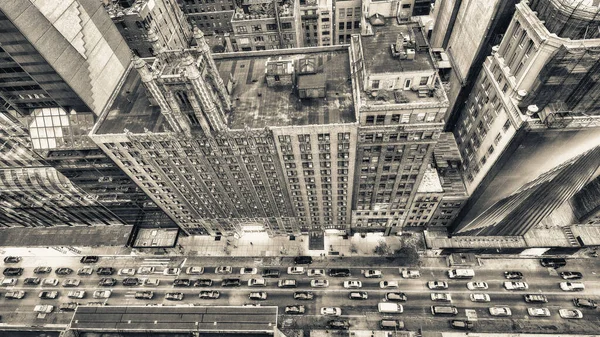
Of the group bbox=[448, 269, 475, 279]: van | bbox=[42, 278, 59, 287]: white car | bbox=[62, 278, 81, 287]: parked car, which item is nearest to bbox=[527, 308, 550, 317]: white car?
bbox=[448, 269, 475, 279]: van

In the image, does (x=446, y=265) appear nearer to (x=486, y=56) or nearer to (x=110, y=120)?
(x=486, y=56)

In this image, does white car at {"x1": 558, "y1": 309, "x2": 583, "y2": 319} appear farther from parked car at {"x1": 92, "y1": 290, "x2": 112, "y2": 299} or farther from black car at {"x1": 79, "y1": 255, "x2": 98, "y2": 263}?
black car at {"x1": 79, "y1": 255, "x2": 98, "y2": 263}

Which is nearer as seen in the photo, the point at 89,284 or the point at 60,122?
the point at 60,122

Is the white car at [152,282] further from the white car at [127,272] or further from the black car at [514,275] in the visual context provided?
the black car at [514,275]

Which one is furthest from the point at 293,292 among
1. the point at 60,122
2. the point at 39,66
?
the point at 39,66

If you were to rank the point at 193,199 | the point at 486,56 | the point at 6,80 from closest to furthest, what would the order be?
the point at 6,80 < the point at 486,56 < the point at 193,199

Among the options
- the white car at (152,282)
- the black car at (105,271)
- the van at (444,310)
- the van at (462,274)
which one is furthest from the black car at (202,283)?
the van at (462,274)
